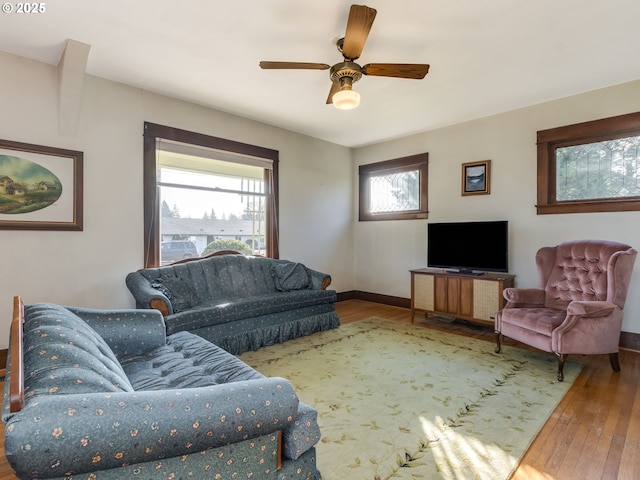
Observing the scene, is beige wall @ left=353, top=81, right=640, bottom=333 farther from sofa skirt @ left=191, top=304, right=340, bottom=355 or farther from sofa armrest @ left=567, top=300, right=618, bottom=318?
sofa skirt @ left=191, top=304, right=340, bottom=355

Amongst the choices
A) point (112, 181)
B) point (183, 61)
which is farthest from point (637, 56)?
point (112, 181)

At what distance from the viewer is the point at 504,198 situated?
432 cm

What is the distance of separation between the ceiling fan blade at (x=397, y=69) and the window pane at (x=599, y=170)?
8.24 ft

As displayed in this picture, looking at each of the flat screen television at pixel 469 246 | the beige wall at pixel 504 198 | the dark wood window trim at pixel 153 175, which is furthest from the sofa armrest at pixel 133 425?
the beige wall at pixel 504 198

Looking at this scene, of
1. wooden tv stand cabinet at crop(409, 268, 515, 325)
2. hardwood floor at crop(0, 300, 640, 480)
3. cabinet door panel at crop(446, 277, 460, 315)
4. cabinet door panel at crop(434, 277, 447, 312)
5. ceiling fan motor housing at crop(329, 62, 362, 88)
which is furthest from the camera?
cabinet door panel at crop(434, 277, 447, 312)

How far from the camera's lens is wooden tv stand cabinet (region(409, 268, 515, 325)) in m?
3.91

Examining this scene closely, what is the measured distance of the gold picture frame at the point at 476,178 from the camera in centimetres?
445

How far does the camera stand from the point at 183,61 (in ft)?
10.00

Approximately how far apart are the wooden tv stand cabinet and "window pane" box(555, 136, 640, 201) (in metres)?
1.26

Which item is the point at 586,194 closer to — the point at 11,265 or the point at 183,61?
the point at 183,61

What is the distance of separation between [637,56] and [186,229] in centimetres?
501

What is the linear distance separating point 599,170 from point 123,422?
15.7ft

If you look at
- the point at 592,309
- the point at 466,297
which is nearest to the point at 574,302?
the point at 592,309

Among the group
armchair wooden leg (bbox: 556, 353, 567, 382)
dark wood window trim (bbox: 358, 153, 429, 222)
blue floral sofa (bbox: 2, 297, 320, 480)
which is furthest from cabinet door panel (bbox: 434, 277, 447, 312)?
blue floral sofa (bbox: 2, 297, 320, 480)
